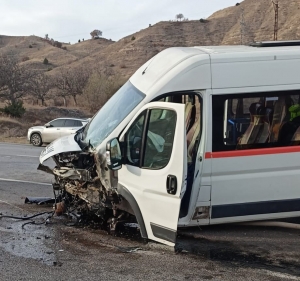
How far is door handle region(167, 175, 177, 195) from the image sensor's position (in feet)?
17.0

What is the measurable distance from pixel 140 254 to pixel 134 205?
0.57 meters

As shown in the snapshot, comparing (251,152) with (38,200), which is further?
(38,200)

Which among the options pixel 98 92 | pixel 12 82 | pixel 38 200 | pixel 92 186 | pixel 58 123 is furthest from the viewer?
pixel 98 92

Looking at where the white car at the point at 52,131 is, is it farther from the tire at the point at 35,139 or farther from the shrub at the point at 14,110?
the shrub at the point at 14,110

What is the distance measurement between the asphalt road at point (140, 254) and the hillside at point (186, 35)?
58153 mm

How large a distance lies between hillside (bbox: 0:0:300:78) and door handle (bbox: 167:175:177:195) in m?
59.2

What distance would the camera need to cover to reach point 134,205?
5.60 m

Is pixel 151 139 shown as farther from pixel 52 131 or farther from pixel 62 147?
pixel 52 131

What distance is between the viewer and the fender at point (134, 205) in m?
5.54

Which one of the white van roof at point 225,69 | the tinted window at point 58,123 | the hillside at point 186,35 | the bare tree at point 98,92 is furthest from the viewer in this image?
the hillside at point 186,35

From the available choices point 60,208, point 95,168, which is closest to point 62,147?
point 95,168

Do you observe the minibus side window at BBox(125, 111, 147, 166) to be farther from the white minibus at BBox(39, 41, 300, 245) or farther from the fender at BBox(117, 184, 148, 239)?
the fender at BBox(117, 184, 148, 239)

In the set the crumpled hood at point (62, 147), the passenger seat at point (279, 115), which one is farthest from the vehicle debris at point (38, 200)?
the passenger seat at point (279, 115)

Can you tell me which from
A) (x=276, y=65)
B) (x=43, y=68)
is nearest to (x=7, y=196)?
(x=276, y=65)
